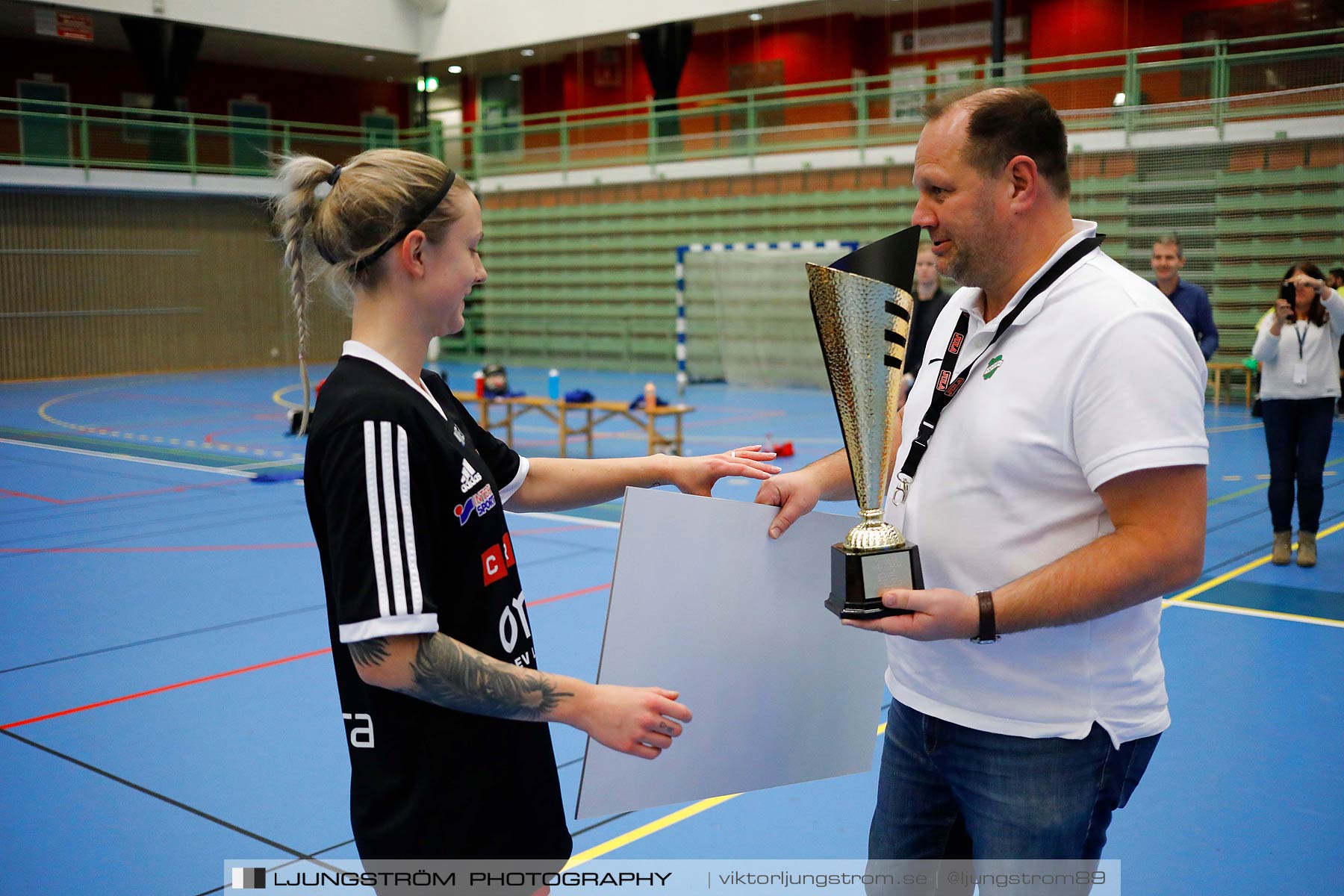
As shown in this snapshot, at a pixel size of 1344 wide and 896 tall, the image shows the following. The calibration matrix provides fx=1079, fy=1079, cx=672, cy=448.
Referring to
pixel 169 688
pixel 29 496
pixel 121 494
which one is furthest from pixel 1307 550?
pixel 29 496

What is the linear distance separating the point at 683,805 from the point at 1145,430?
8.74 feet

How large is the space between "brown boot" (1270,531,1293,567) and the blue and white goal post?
11335mm

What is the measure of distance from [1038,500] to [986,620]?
A: 0.71 ft

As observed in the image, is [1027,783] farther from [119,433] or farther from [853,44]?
[853,44]

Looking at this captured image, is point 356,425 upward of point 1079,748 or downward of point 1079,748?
upward

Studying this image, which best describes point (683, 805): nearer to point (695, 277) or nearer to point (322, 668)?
point (322, 668)

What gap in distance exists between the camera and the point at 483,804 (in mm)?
1681

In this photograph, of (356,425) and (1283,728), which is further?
(1283,728)

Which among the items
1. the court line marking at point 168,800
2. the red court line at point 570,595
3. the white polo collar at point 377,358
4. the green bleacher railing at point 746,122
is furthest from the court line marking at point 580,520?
the green bleacher railing at point 746,122

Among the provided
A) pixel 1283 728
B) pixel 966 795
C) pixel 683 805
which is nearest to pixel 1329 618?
pixel 1283 728

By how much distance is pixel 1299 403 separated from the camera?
681 centimetres

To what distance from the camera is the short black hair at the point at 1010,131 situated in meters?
1.64

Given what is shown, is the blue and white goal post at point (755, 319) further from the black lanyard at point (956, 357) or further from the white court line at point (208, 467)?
the black lanyard at point (956, 357)

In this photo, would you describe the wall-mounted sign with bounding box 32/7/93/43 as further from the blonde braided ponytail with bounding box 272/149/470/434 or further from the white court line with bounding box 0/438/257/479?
the blonde braided ponytail with bounding box 272/149/470/434
